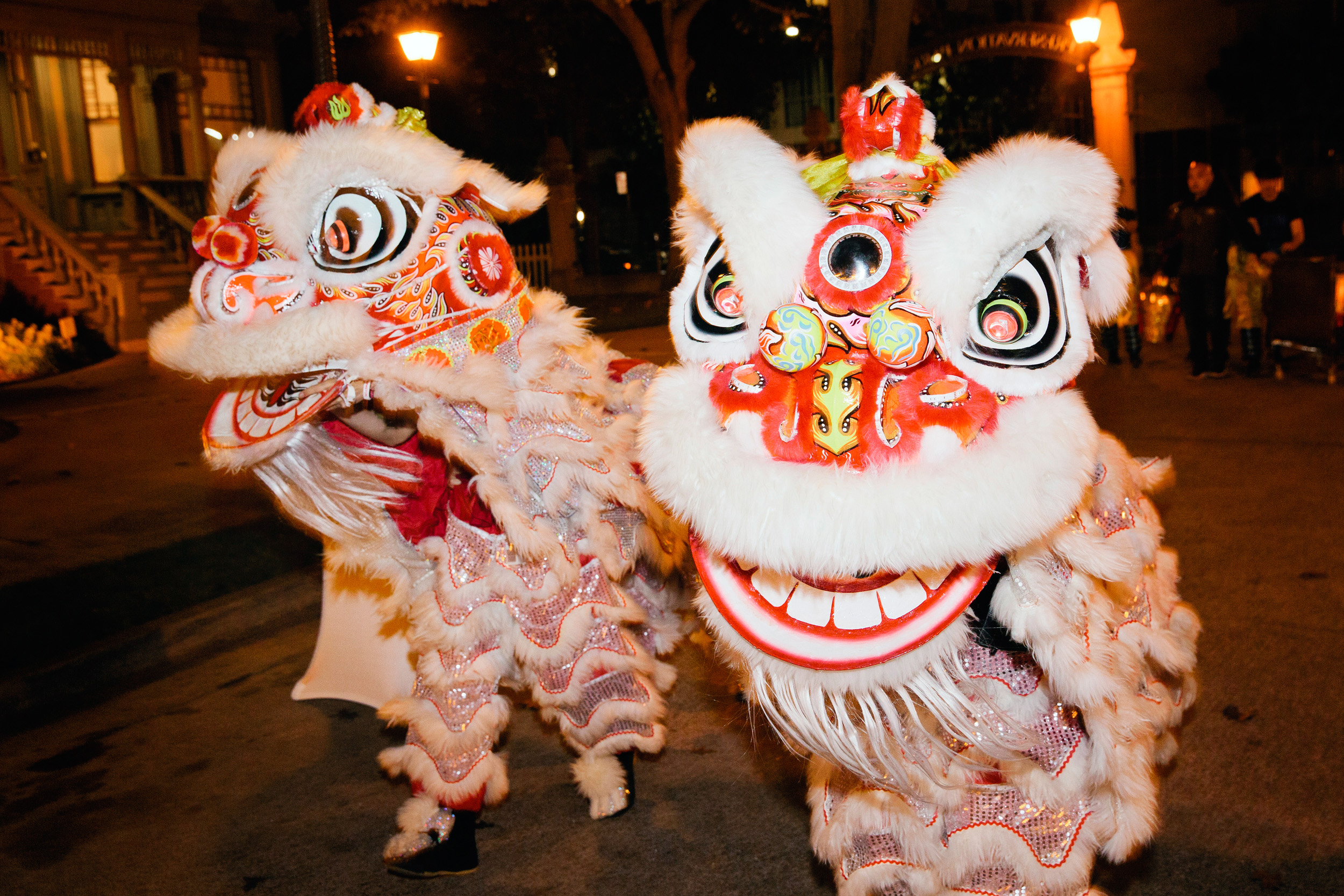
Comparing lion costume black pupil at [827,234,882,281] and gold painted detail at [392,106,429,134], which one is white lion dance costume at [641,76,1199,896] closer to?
lion costume black pupil at [827,234,882,281]

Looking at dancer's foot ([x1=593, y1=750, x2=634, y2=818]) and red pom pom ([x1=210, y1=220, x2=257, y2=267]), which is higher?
red pom pom ([x1=210, y1=220, x2=257, y2=267])

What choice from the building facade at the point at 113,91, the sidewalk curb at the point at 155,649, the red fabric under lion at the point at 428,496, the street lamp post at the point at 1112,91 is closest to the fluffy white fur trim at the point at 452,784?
the red fabric under lion at the point at 428,496

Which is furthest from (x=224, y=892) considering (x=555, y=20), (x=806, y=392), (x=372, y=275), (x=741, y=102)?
(x=741, y=102)

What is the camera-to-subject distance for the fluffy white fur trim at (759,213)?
1865 millimetres

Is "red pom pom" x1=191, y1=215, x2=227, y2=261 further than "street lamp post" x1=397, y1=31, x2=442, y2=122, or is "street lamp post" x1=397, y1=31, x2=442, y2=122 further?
"street lamp post" x1=397, y1=31, x2=442, y2=122

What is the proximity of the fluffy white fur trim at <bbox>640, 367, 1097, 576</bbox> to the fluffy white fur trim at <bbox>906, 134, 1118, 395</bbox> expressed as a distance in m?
0.11

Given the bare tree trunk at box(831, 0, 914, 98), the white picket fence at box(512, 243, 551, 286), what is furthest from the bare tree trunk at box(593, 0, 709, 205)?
the bare tree trunk at box(831, 0, 914, 98)

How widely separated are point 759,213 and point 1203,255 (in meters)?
9.09

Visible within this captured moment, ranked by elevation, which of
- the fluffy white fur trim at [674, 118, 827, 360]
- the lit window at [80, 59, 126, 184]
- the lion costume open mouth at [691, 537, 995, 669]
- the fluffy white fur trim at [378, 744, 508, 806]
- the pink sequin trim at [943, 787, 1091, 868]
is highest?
the lit window at [80, 59, 126, 184]

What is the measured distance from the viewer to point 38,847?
3.44 meters

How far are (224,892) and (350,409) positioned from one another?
1431mm

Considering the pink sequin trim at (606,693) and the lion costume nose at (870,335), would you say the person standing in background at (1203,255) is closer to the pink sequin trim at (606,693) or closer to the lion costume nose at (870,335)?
the pink sequin trim at (606,693)

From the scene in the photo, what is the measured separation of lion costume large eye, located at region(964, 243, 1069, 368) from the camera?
1.83m

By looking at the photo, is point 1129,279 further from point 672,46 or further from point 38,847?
point 672,46
